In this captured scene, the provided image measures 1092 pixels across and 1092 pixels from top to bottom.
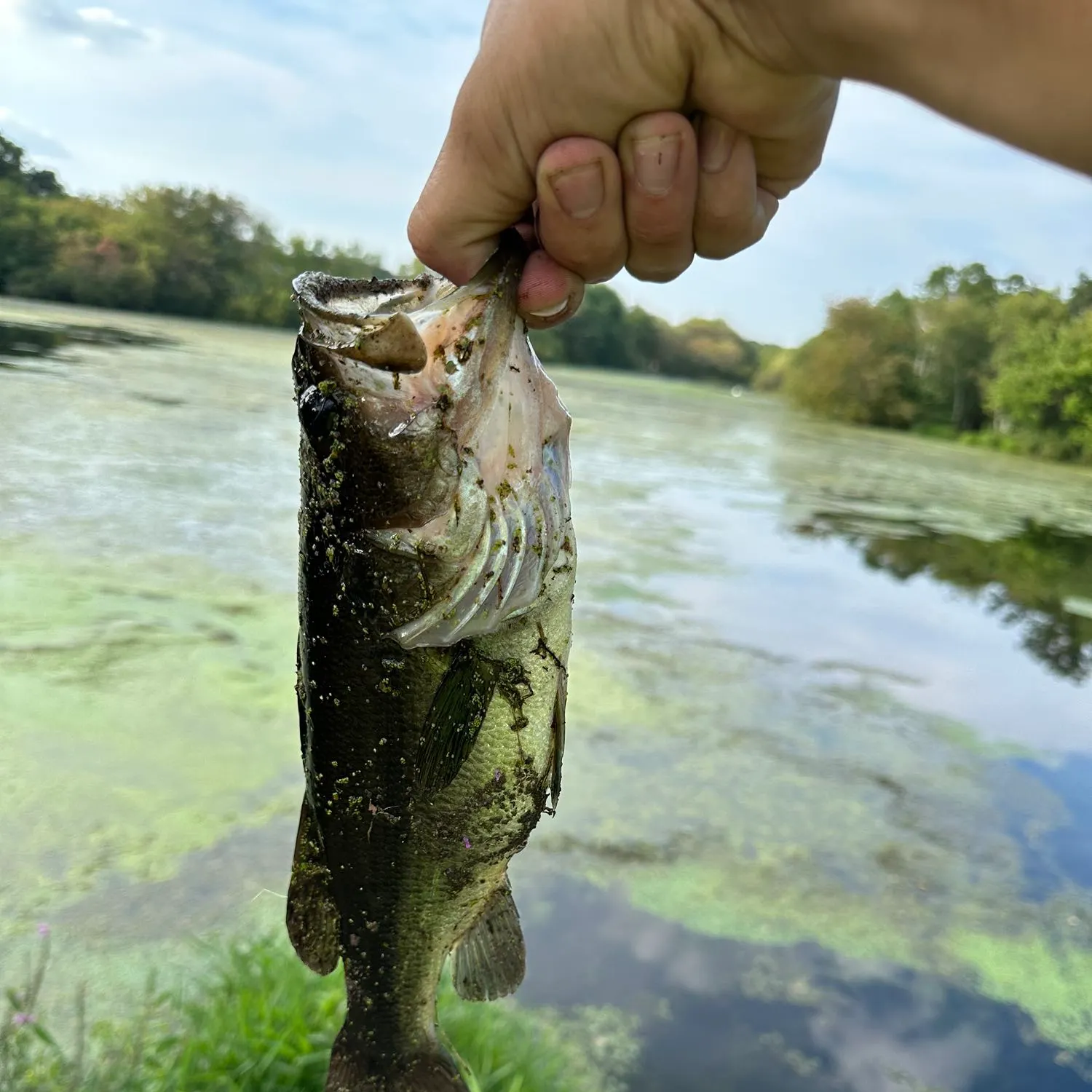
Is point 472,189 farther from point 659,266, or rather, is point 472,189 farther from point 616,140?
point 659,266

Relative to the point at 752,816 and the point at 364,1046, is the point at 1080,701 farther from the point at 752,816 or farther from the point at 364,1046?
the point at 364,1046

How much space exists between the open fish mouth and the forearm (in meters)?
0.70

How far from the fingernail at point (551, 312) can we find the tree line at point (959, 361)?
32.6 meters

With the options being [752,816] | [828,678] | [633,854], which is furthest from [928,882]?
[828,678]

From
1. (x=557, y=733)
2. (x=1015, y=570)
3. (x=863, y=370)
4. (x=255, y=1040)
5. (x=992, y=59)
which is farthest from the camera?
(x=863, y=370)

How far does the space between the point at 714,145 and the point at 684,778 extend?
11.6 feet

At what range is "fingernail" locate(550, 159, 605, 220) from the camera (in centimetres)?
133

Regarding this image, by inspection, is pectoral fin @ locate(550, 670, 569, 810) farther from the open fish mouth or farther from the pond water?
the pond water

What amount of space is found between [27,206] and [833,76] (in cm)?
4330

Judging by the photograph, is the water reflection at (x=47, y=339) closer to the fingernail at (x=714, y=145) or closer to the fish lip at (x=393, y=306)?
the fish lip at (x=393, y=306)

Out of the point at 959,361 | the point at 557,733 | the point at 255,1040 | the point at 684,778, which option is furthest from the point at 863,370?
the point at 557,733

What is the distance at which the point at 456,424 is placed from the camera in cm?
158

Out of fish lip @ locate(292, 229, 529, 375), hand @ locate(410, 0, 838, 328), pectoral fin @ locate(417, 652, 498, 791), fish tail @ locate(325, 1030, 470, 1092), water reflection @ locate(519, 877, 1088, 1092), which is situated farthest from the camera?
water reflection @ locate(519, 877, 1088, 1092)

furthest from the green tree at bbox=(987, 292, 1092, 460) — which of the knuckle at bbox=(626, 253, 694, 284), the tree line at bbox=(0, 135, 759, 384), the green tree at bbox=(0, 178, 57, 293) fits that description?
the green tree at bbox=(0, 178, 57, 293)
